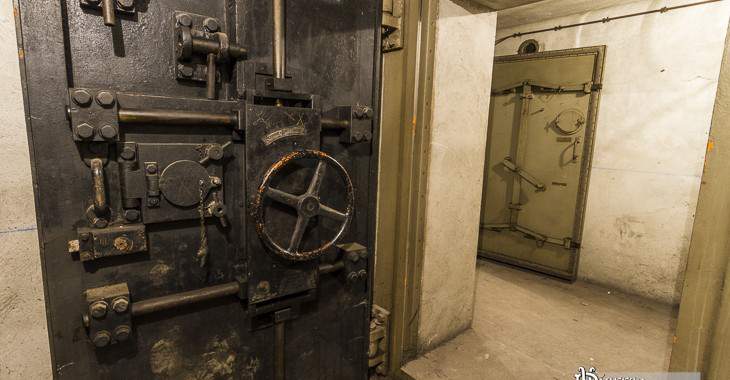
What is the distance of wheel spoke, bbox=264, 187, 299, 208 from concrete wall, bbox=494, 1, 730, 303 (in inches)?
103

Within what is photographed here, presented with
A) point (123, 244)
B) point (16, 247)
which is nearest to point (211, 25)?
point (123, 244)

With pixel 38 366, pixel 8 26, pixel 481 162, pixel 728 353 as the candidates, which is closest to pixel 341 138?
pixel 481 162

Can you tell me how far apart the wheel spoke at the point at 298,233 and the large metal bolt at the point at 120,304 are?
1.52 ft

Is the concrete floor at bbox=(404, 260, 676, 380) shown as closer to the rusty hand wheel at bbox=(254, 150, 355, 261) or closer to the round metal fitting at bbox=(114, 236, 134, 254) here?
the rusty hand wheel at bbox=(254, 150, 355, 261)

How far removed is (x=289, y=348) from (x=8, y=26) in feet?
4.11

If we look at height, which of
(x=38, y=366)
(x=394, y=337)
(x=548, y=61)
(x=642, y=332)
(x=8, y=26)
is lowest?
(x=642, y=332)

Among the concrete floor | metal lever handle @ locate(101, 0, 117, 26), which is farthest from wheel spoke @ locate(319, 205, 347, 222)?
the concrete floor

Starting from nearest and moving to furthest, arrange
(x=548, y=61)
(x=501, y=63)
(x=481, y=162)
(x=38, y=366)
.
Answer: (x=38, y=366), (x=481, y=162), (x=548, y=61), (x=501, y=63)

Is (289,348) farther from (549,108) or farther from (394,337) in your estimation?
(549,108)

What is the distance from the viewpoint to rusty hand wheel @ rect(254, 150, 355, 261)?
A: 3.60ft

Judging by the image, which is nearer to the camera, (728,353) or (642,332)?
(728,353)

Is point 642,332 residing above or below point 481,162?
below

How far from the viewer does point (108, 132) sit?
897mm

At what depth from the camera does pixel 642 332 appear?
2.13 metres
